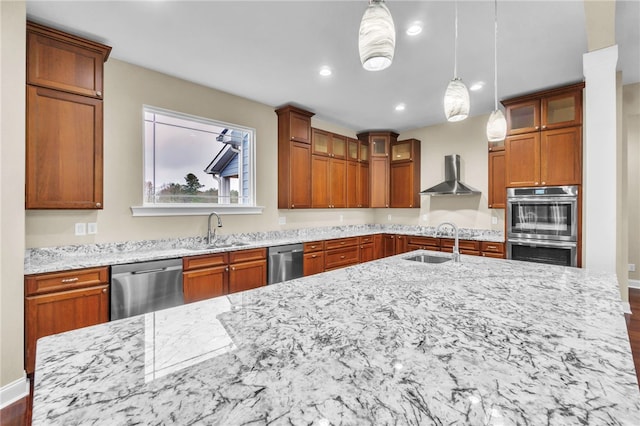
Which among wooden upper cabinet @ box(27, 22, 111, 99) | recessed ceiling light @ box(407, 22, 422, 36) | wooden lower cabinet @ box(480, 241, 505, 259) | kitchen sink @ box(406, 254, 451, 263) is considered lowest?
wooden lower cabinet @ box(480, 241, 505, 259)

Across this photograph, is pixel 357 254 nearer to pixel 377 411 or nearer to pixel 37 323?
pixel 37 323

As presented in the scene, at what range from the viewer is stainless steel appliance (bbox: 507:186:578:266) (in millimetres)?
3527

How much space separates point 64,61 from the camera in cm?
244

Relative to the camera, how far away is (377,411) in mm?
552

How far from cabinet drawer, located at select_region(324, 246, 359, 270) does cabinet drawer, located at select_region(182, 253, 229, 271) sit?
174cm

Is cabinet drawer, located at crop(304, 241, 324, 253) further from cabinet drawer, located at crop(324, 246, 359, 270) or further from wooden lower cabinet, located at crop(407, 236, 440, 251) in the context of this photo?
wooden lower cabinet, located at crop(407, 236, 440, 251)

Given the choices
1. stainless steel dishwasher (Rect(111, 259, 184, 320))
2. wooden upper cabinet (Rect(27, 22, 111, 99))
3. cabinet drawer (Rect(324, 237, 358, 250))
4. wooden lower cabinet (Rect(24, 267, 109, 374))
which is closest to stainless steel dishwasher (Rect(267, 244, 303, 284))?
cabinet drawer (Rect(324, 237, 358, 250))

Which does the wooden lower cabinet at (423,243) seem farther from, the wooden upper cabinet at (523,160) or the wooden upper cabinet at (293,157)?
the wooden upper cabinet at (293,157)

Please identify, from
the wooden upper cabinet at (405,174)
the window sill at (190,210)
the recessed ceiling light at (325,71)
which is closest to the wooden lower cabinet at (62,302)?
the window sill at (190,210)

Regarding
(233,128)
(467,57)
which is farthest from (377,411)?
(233,128)

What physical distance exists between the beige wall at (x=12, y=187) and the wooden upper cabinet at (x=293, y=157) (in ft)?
8.99

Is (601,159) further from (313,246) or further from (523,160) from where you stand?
(313,246)

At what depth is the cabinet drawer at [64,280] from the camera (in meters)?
2.10

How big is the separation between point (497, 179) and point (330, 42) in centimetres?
328
